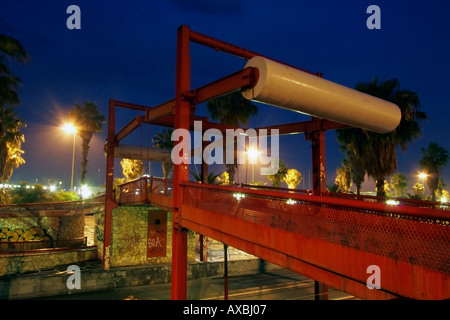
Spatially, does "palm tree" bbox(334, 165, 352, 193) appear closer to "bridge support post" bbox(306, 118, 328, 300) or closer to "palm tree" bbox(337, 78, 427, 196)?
"palm tree" bbox(337, 78, 427, 196)

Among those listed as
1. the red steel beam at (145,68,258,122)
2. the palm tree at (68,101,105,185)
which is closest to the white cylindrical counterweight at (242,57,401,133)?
the red steel beam at (145,68,258,122)

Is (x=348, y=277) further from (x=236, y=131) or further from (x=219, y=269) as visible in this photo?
(x=219, y=269)

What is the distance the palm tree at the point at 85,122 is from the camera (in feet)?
131

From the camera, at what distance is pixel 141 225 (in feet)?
66.1

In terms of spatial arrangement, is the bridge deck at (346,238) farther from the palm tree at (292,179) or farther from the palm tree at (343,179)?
the palm tree at (292,179)

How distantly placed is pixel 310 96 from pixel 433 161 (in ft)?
152

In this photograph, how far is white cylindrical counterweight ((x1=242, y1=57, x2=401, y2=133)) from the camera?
5.57 m

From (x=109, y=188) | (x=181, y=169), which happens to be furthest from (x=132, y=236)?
(x=181, y=169)

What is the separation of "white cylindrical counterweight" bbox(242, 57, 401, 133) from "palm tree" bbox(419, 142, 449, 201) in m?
43.4

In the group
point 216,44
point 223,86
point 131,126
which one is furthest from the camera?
point 131,126

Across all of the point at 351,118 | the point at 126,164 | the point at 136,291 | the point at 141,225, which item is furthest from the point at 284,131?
the point at 126,164

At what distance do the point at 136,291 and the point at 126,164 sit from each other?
35.2 m

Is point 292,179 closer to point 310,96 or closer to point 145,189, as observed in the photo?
point 145,189

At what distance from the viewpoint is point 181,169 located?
9.41 meters
